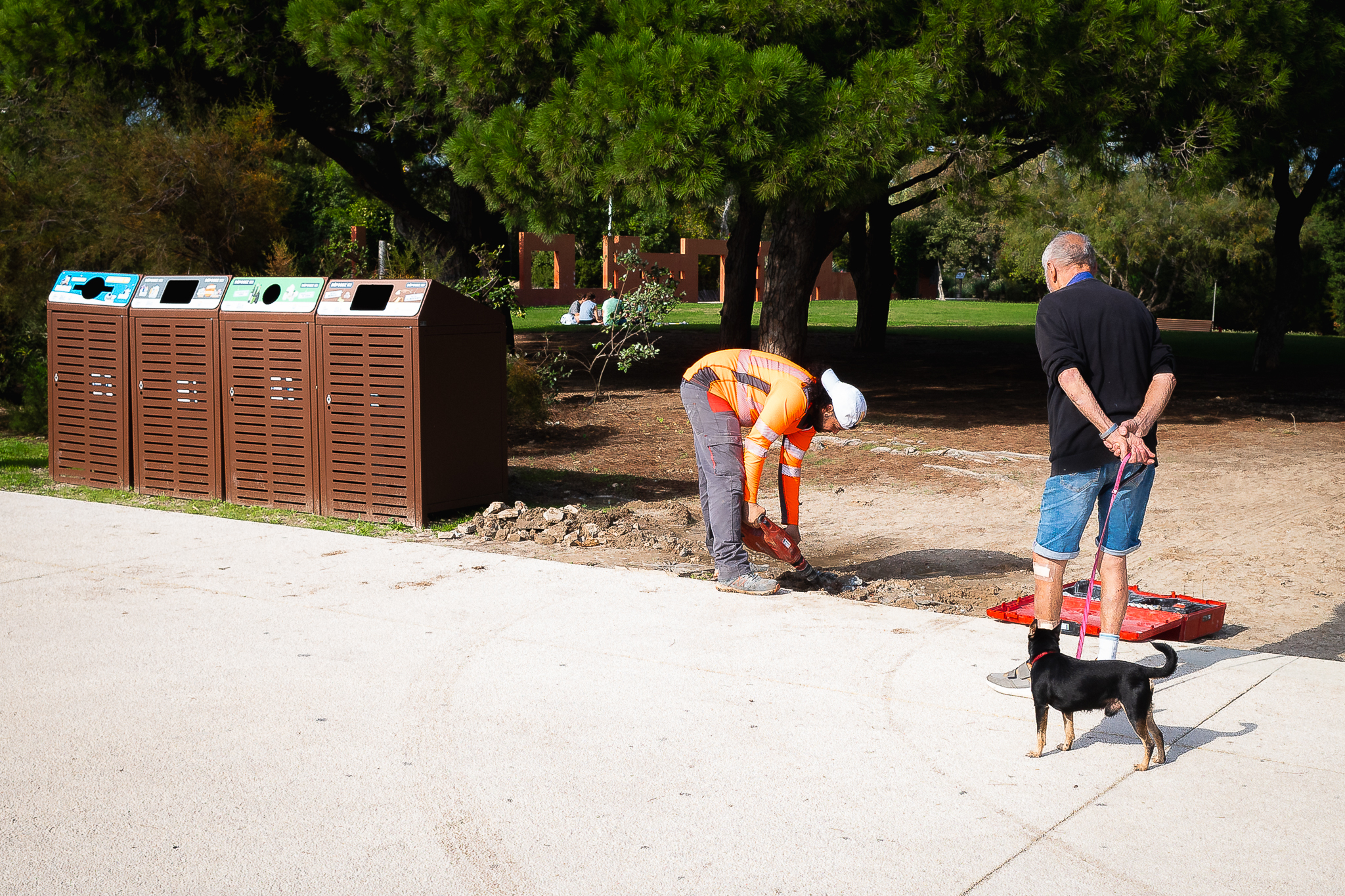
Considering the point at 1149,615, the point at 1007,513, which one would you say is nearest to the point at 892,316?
the point at 1007,513

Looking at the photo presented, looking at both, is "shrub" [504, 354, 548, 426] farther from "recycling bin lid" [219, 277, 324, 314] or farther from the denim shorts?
the denim shorts

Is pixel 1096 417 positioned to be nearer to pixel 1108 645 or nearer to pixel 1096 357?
pixel 1096 357

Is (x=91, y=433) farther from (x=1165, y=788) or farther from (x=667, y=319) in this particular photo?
(x=667, y=319)

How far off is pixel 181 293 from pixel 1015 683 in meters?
7.00

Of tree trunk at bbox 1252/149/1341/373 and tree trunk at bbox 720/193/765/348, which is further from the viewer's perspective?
tree trunk at bbox 1252/149/1341/373

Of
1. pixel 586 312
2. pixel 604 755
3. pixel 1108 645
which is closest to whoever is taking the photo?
pixel 604 755

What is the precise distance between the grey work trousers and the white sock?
2.07 metres

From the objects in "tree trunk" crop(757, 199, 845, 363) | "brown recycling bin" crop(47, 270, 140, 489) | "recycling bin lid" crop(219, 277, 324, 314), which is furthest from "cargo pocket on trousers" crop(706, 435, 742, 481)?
"tree trunk" crop(757, 199, 845, 363)

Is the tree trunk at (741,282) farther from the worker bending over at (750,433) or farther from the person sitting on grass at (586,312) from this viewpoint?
the person sitting on grass at (586,312)

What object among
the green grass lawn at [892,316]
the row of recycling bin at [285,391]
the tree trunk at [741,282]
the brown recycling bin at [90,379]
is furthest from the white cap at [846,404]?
the green grass lawn at [892,316]

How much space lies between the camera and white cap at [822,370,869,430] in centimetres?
584

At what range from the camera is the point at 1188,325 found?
1563 inches

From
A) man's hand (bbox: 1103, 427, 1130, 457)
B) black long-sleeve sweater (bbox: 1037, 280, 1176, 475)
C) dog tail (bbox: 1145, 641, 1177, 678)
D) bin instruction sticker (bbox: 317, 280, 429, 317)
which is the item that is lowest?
dog tail (bbox: 1145, 641, 1177, 678)

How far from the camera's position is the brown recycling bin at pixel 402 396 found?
7.97m
